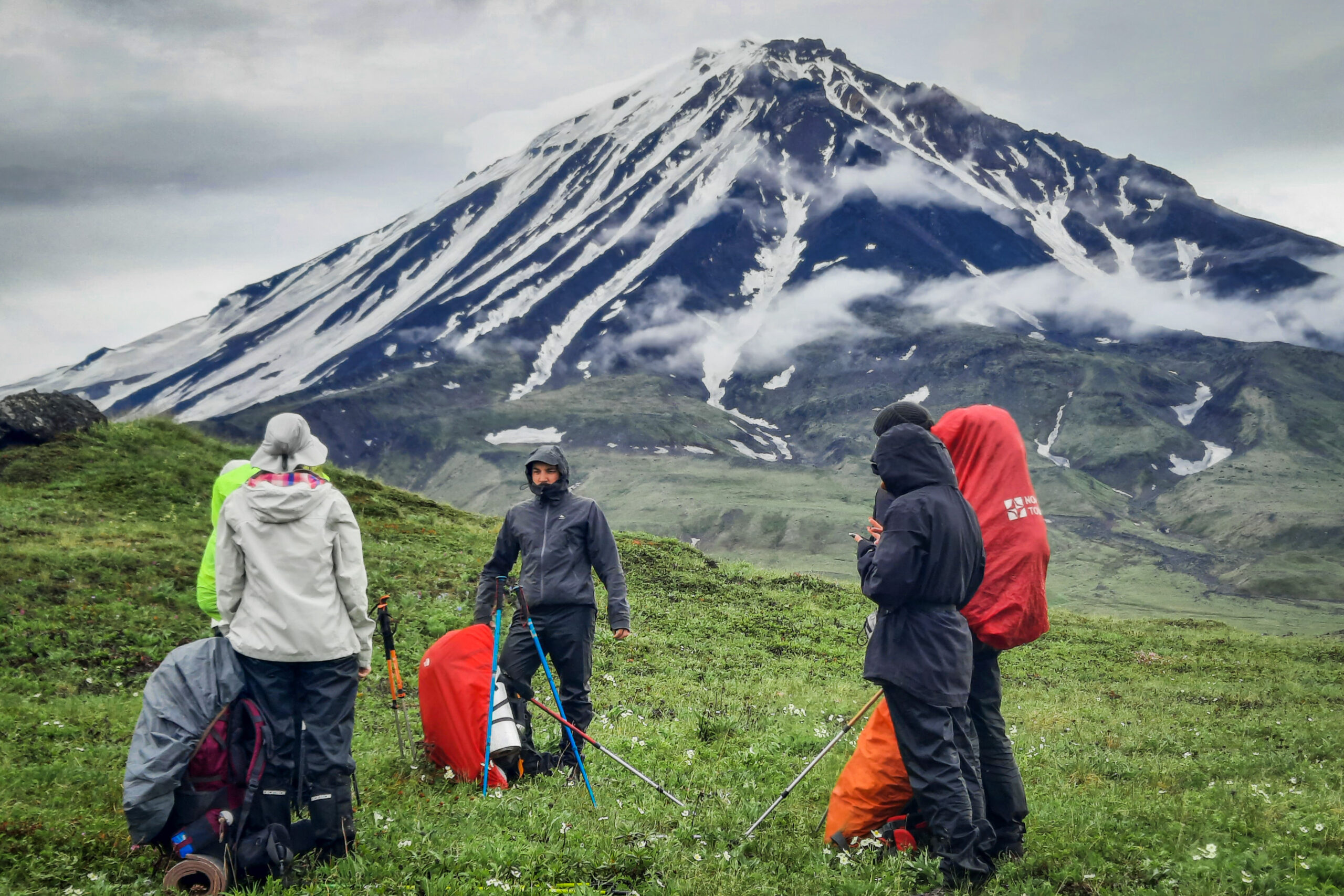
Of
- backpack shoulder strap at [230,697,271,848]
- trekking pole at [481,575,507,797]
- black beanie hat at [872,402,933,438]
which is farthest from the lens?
trekking pole at [481,575,507,797]

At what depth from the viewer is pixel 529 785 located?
8453 mm

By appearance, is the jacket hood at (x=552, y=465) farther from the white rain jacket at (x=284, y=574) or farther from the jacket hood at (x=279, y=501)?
the jacket hood at (x=279, y=501)

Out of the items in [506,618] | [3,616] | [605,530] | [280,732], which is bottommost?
[3,616]

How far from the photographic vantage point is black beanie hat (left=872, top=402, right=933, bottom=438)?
22.2 feet

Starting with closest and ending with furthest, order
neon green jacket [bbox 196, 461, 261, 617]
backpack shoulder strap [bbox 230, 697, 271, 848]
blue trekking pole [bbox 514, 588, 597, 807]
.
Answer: backpack shoulder strap [bbox 230, 697, 271, 848]
neon green jacket [bbox 196, 461, 261, 617]
blue trekking pole [bbox 514, 588, 597, 807]

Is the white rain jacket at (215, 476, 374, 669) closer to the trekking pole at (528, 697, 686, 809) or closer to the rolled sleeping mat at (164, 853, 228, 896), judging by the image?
the rolled sleeping mat at (164, 853, 228, 896)

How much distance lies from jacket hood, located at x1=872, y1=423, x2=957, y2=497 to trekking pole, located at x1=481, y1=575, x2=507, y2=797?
4459 mm

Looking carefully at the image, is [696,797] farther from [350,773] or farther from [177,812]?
[177,812]

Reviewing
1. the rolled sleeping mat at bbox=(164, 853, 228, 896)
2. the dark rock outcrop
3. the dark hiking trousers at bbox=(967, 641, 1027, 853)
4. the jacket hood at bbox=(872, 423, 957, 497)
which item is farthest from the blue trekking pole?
the dark rock outcrop

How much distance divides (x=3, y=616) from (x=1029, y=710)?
17358mm

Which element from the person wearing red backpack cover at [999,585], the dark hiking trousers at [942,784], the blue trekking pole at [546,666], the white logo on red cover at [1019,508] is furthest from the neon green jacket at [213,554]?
the white logo on red cover at [1019,508]

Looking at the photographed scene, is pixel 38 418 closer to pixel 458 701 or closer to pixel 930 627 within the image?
pixel 458 701

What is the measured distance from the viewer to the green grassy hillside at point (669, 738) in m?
6.33

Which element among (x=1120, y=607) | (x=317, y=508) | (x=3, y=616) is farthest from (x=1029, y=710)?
(x=1120, y=607)
